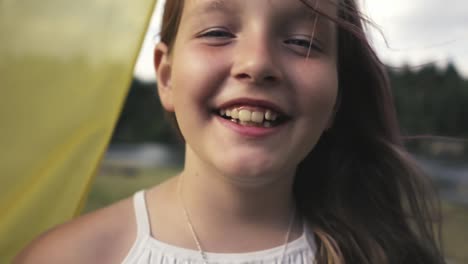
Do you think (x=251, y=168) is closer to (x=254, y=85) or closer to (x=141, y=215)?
(x=254, y=85)

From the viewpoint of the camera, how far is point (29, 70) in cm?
117

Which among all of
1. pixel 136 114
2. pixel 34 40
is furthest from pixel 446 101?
pixel 34 40

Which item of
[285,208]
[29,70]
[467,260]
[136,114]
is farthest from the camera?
[136,114]

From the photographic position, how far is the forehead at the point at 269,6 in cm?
105

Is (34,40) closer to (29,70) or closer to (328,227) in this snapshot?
(29,70)

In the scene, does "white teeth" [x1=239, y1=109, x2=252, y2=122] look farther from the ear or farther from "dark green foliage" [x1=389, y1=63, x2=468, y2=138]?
"dark green foliage" [x1=389, y1=63, x2=468, y2=138]

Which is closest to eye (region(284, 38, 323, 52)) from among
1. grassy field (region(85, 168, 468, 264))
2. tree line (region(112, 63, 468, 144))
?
tree line (region(112, 63, 468, 144))

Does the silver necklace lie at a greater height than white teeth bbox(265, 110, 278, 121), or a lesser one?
lesser

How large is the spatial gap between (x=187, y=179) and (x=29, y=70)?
40cm

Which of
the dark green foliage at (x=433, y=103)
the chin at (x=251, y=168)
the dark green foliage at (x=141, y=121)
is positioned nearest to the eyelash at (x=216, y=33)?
the chin at (x=251, y=168)

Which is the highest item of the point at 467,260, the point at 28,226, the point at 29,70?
the point at 29,70

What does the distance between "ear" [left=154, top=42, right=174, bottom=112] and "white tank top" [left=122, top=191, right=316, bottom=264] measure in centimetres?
24

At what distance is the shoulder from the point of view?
116 cm

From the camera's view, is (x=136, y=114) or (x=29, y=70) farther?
(x=136, y=114)
